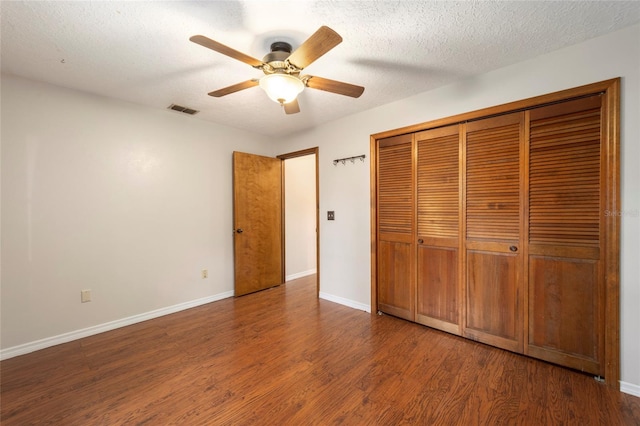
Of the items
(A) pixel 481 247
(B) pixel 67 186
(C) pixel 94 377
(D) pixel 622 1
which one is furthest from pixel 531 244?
(B) pixel 67 186

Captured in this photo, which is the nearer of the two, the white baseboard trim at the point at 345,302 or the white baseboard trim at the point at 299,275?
the white baseboard trim at the point at 345,302

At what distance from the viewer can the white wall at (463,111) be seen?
5.79ft

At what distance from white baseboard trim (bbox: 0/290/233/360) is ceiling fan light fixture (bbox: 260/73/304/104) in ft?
9.33

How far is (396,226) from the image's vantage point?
2.99 metres

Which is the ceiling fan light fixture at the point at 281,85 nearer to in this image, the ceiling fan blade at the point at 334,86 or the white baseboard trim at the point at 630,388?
the ceiling fan blade at the point at 334,86

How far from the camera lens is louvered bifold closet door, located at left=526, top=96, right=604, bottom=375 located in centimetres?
190

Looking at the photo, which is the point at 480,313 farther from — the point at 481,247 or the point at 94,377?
the point at 94,377

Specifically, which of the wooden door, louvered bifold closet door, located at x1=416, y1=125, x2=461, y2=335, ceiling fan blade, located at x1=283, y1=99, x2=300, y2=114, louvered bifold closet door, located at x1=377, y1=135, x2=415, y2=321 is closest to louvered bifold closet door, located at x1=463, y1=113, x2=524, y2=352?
louvered bifold closet door, located at x1=416, y1=125, x2=461, y2=335

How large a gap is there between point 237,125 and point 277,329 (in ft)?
8.95

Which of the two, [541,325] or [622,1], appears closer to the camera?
[622,1]

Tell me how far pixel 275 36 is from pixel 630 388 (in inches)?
131

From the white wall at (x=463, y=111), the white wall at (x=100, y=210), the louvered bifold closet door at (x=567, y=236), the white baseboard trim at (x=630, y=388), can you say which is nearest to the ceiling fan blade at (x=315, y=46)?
the white wall at (x=463, y=111)

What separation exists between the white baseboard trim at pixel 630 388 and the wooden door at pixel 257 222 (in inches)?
147

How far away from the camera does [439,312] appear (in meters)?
2.68
